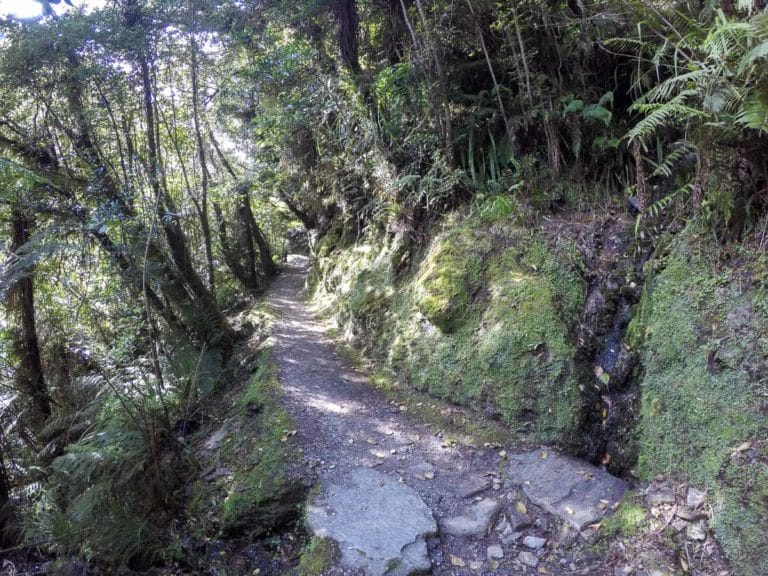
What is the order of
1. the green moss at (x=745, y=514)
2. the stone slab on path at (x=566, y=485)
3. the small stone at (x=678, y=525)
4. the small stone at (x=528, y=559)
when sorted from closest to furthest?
the green moss at (x=745, y=514), the small stone at (x=678, y=525), the small stone at (x=528, y=559), the stone slab on path at (x=566, y=485)

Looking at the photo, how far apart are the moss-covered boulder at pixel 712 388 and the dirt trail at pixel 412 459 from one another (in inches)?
34.5

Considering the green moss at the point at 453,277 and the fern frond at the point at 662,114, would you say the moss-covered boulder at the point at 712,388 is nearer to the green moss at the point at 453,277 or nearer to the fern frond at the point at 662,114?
the fern frond at the point at 662,114

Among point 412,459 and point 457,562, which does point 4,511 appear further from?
point 457,562

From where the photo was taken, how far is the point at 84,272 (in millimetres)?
7961

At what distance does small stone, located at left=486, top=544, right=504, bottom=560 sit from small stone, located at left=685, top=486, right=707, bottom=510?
Answer: 1.32 m

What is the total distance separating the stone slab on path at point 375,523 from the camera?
3.33 meters

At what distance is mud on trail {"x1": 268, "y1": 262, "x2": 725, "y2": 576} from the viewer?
328 centimetres

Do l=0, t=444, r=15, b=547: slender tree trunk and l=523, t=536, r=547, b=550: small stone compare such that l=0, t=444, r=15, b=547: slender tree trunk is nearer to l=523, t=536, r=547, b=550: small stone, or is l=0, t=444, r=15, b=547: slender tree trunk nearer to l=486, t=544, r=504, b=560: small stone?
l=486, t=544, r=504, b=560: small stone

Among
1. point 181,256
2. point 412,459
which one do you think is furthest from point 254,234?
point 412,459

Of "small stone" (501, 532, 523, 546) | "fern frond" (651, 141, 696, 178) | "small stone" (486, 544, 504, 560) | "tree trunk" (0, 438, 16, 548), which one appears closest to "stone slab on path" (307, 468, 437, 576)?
"small stone" (486, 544, 504, 560)

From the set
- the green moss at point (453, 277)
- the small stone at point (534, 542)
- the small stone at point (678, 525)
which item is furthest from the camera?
the green moss at point (453, 277)

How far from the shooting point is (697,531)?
2.92 meters

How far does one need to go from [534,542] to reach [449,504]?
2.39ft

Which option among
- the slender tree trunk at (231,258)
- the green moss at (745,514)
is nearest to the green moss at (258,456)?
the green moss at (745,514)
